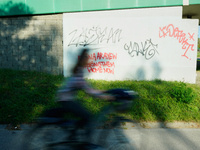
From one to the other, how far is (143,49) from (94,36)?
1.93 metres

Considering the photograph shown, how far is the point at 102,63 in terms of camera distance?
25.7 feet

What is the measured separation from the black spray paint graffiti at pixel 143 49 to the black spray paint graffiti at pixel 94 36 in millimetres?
542

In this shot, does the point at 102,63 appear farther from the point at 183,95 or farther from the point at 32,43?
the point at 183,95

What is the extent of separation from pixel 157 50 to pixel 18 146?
5.85m

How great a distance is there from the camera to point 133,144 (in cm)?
360

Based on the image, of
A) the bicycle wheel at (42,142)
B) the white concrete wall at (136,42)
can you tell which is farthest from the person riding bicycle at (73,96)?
the white concrete wall at (136,42)

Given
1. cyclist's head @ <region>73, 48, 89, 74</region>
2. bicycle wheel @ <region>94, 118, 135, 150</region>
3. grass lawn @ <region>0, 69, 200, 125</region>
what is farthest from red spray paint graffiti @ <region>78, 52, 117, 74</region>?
cyclist's head @ <region>73, 48, 89, 74</region>

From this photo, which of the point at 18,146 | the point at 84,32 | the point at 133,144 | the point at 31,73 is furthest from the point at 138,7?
the point at 18,146

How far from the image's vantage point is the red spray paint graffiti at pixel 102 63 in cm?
779

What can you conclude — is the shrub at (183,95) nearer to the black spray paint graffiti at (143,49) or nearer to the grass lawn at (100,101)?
the grass lawn at (100,101)

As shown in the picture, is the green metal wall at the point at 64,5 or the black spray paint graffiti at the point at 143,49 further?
the black spray paint graffiti at the point at 143,49

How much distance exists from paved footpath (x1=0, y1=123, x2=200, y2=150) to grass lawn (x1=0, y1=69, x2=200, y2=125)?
0.96ft

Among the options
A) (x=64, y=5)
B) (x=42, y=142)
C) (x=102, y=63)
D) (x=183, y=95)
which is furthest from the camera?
(x=64, y=5)

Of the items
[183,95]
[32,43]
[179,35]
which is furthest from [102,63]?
[183,95]
